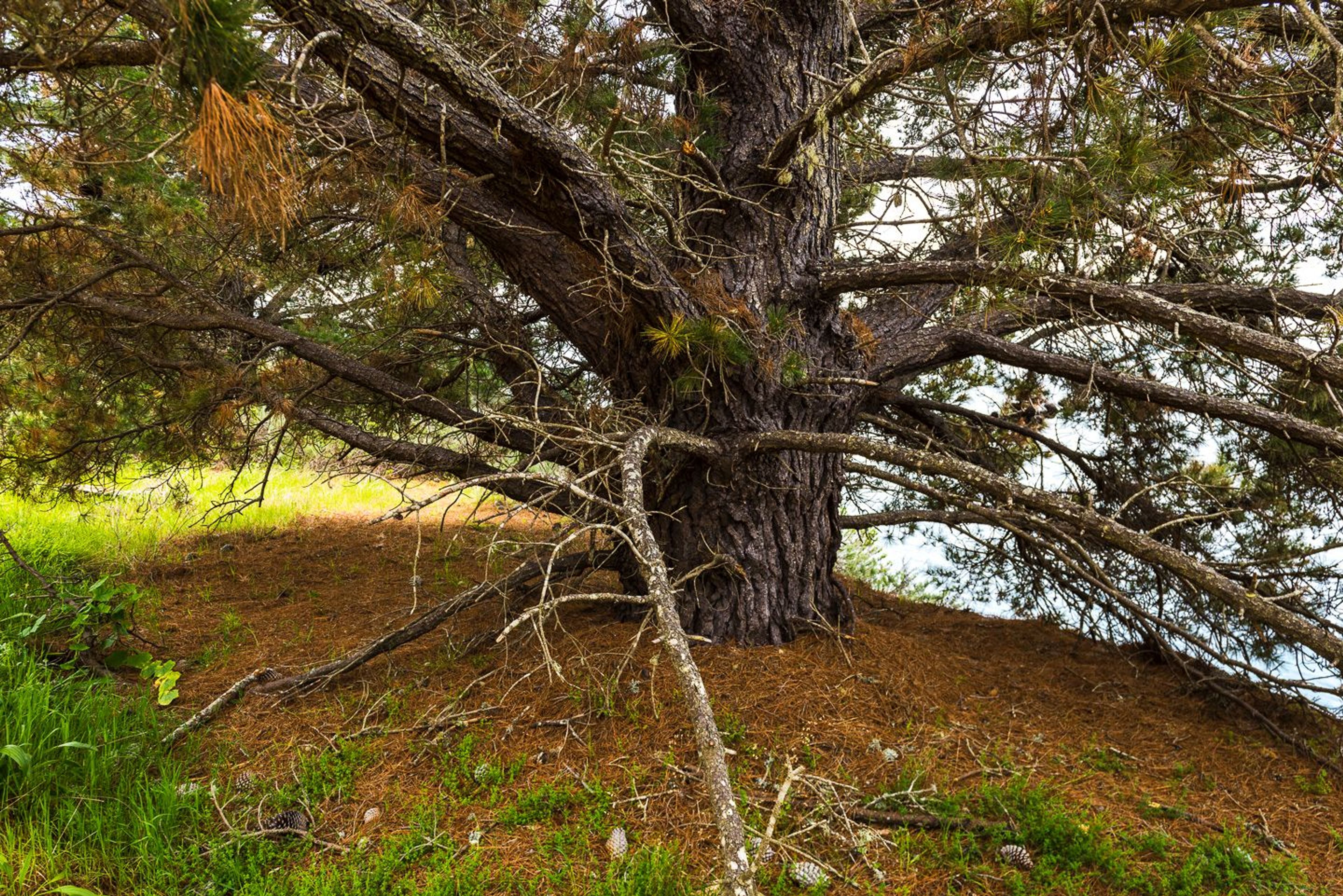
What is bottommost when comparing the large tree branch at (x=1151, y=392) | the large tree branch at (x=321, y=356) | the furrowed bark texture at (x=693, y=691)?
the furrowed bark texture at (x=693, y=691)

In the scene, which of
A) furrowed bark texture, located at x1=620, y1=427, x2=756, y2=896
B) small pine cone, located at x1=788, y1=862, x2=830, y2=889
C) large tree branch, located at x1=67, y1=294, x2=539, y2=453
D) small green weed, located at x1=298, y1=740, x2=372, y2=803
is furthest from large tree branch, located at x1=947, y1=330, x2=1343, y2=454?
small green weed, located at x1=298, y1=740, x2=372, y2=803

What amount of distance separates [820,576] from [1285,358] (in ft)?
6.61

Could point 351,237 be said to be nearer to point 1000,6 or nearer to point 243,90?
point 243,90

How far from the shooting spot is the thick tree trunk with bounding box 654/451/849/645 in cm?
353

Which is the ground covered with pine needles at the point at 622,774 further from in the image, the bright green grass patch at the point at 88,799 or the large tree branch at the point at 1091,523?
the large tree branch at the point at 1091,523

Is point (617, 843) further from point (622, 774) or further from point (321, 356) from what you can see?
point (321, 356)

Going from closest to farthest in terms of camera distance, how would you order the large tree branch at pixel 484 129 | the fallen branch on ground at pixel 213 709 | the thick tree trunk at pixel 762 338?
the large tree branch at pixel 484 129 < the fallen branch on ground at pixel 213 709 < the thick tree trunk at pixel 762 338

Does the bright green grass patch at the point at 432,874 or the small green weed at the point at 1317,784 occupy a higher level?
the small green weed at the point at 1317,784

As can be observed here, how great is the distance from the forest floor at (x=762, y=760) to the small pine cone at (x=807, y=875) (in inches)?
0.9

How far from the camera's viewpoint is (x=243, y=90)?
1362 mm

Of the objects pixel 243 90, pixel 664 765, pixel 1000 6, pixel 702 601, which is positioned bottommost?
Answer: pixel 664 765

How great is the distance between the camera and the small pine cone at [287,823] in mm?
2533

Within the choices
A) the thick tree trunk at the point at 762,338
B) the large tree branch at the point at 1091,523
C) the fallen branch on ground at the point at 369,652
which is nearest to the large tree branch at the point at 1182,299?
the thick tree trunk at the point at 762,338

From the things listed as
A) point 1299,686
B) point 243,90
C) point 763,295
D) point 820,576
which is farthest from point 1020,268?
point 243,90
